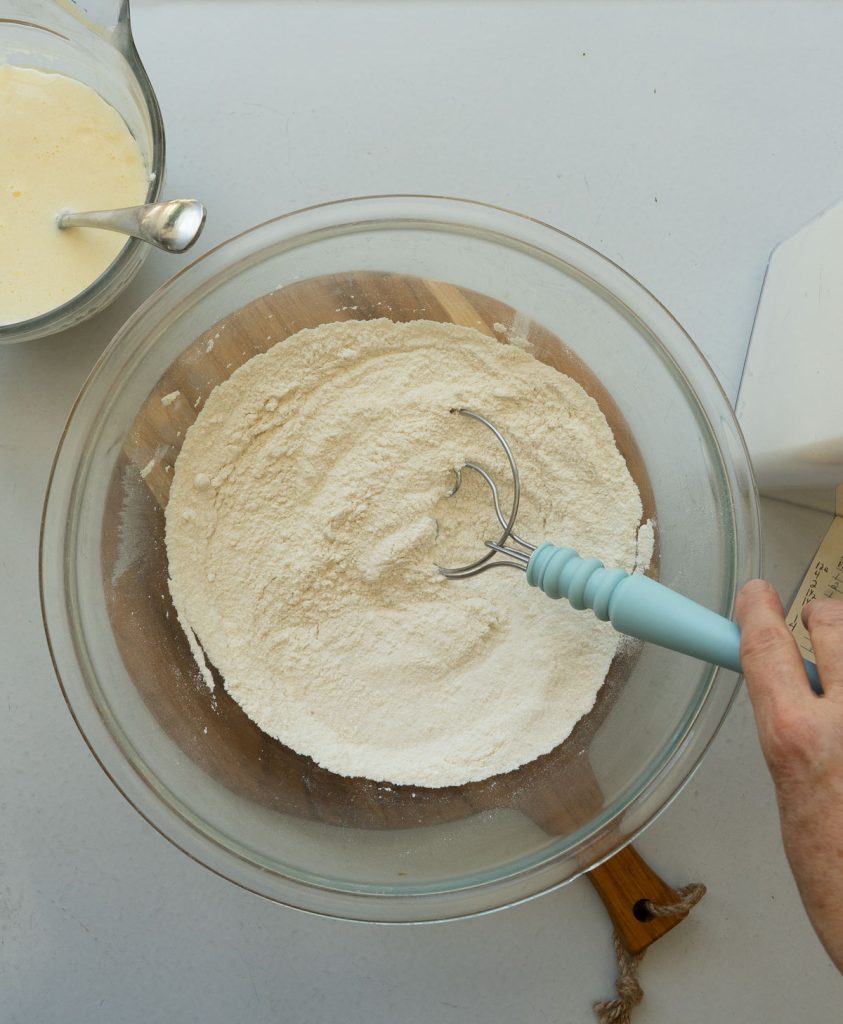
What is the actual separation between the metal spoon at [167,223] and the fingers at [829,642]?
2.14ft

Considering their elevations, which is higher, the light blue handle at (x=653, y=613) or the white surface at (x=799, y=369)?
the white surface at (x=799, y=369)

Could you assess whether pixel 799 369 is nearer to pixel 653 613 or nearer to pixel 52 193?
pixel 653 613

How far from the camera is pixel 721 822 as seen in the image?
2.98 feet

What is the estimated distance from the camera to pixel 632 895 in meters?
0.87

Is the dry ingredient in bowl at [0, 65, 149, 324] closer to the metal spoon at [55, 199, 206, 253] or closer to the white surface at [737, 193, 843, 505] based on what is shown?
the metal spoon at [55, 199, 206, 253]

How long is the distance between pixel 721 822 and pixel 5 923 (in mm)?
848

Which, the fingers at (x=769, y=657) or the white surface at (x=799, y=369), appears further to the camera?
the white surface at (x=799, y=369)

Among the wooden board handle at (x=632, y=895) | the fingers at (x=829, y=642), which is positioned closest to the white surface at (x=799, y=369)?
the fingers at (x=829, y=642)

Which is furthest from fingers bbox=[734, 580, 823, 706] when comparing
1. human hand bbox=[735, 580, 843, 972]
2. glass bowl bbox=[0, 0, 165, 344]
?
glass bowl bbox=[0, 0, 165, 344]

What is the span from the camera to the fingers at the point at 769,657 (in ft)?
1.92

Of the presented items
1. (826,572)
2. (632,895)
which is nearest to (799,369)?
(826,572)

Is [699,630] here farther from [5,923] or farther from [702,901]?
[5,923]

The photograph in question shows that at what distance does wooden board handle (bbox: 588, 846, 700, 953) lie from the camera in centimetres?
86

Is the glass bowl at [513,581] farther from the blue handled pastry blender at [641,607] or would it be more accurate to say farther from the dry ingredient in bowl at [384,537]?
the blue handled pastry blender at [641,607]
